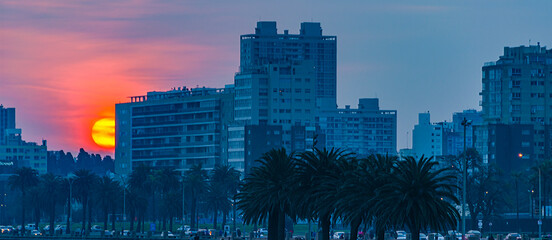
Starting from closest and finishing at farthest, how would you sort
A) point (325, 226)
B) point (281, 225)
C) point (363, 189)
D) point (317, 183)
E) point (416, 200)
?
point (416, 200) → point (363, 189) → point (317, 183) → point (325, 226) → point (281, 225)

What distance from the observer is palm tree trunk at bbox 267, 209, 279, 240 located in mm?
132500

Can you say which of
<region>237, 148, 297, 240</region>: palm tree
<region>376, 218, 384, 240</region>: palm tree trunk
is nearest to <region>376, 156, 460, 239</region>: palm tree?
<region>376, 218, 384, 240</region>: palm tree trunk

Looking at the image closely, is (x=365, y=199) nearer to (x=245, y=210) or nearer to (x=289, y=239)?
(x=245, y=210)

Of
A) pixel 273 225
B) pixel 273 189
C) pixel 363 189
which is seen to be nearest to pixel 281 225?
pixel 273 225

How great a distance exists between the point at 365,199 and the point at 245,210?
24029 mm

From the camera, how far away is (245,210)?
136 m

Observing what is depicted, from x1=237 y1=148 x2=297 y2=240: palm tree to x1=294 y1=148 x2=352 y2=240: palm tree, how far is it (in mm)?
1358

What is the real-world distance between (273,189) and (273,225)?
5116mm

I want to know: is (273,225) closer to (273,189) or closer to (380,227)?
(273,189)

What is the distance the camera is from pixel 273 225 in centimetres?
13350

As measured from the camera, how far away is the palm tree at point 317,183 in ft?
404

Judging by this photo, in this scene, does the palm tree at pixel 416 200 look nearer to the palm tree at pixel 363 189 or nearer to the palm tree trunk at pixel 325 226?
the palm tree at pixel 363 189

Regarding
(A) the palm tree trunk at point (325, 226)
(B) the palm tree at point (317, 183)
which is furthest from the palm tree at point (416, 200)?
(A) the palm tree trunk at point (325, 226)

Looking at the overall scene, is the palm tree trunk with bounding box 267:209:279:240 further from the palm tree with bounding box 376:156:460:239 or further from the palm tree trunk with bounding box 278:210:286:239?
the palm tree with bounding box 376:156:460:239
